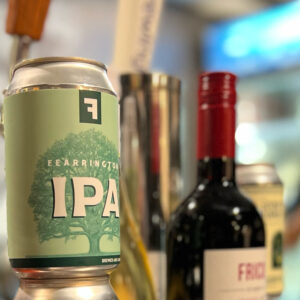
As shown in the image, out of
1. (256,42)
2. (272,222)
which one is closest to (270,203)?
(272,222)

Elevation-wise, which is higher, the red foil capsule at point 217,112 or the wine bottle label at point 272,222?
the red foil capsule at point 217,112

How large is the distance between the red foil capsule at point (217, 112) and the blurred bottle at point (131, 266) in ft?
0.31

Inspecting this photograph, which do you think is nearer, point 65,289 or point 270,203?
point 65,289

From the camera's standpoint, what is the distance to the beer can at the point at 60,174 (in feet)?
1.05

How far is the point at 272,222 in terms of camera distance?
1.95 feet

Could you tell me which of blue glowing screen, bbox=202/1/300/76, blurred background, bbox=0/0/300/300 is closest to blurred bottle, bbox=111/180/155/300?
blurred background, bbox=0/0/300/300

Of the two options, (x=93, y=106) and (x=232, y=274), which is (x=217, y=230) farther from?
(x=93, y=106)

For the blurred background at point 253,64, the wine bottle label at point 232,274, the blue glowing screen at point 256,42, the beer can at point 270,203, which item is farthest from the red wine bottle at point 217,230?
the blue glowing screen at point 256,42

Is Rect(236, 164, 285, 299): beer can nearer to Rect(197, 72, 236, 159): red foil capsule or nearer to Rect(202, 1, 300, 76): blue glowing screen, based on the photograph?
Rect(197, 72, 236, 159): red foil capsule

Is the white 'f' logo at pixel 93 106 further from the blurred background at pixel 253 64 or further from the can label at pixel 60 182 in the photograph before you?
the blurred background at pixel 253 64

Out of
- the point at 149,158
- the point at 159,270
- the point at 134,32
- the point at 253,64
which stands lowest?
the point at 159,270

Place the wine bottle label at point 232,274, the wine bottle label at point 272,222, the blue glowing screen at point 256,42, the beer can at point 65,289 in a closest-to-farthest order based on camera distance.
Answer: the beer can at point 65,289 → the wine bottle label at point 232,274 → the wine bottle label at point 272,222 → the blue glowing screen at point 256,42

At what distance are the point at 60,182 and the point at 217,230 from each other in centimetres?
19

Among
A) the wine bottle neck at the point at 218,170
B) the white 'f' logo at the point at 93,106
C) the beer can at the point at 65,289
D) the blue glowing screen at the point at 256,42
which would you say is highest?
the blue glowing screen at the point at 256,42
